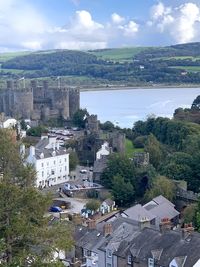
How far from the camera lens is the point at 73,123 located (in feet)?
182

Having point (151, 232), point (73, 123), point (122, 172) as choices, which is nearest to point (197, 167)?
point (122, 172)

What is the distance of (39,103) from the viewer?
6147 centimetres

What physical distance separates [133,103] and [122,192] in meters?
63.5

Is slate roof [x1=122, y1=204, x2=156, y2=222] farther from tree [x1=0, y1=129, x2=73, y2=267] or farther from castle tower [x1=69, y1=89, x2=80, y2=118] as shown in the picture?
castle tower [x1=69, y1=89, x2=80, y2=118]

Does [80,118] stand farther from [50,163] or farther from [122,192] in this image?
[122,192]

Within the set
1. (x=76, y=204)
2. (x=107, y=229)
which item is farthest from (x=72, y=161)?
(x=107, y=229)

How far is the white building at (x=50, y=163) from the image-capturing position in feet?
119

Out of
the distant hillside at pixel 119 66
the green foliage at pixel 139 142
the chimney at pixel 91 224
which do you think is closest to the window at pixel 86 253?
the chimney at pixel 91 224

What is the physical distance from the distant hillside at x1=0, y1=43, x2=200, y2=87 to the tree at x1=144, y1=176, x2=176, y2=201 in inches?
3682

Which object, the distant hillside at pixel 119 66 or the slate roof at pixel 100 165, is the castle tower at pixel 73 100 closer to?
the slate roof at pixel 100 165

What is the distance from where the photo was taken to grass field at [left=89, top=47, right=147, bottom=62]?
534 feet

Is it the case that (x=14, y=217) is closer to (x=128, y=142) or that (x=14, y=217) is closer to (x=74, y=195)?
(x=74, y=195)

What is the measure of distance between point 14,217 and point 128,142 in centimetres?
3577

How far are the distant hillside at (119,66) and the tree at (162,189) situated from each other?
3682 inches
